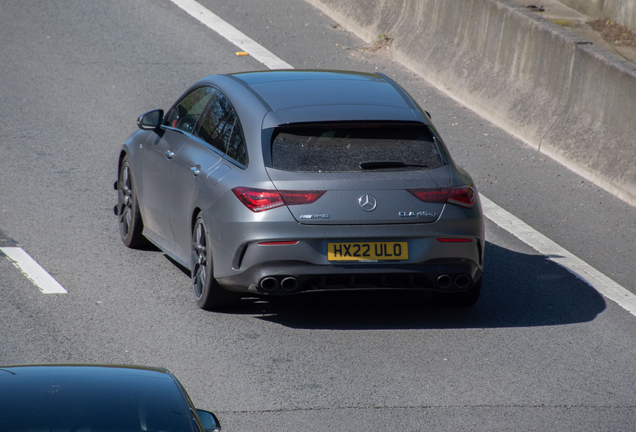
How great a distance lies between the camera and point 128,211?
28.3 feet

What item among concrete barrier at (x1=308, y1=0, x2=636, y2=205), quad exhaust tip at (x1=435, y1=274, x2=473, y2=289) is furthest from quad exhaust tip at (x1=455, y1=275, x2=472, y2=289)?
concrete barrier at (x1=308, y1=0, x2=636, y2=205)

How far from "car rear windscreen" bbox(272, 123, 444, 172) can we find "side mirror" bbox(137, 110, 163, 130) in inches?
71.6

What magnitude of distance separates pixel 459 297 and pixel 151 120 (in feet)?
10.0

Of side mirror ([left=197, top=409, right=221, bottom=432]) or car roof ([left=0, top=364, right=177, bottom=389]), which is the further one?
side mirror ([left=197, top=409, right=221, bottom=432])

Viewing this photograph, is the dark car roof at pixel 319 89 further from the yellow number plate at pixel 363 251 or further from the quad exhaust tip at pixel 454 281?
the quad exhaust tip at pixel 454 281

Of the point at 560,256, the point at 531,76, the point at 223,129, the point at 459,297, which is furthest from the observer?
the point at 531,76

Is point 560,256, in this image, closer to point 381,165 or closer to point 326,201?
point 381,165

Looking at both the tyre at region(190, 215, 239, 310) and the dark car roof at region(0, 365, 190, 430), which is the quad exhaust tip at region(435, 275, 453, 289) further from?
the dark car roof at region(0, 365, 190, 430)

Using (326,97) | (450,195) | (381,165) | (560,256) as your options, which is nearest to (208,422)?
(381,165)

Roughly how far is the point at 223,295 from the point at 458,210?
1850 mm

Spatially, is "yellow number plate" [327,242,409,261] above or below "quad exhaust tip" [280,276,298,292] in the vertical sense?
above

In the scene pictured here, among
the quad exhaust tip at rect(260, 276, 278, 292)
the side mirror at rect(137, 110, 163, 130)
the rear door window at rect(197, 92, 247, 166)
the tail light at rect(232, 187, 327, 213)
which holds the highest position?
the rear door window at rect(197, 92, 247, 166)

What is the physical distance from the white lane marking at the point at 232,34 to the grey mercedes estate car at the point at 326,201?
6896mm

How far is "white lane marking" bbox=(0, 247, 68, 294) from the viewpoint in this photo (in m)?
7.33
